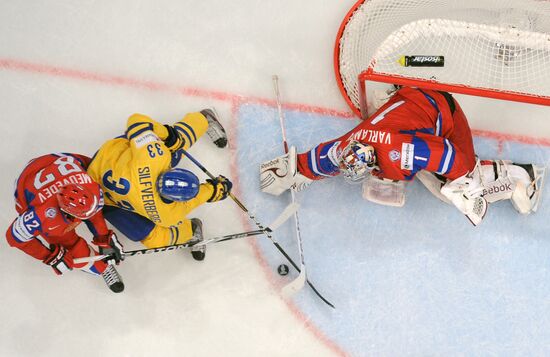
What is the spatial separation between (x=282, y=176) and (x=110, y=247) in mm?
1066

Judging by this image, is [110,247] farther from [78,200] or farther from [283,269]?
[283,269]

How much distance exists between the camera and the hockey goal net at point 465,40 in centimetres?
349

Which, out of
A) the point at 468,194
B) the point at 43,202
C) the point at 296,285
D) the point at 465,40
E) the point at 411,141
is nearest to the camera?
the point at 43,202

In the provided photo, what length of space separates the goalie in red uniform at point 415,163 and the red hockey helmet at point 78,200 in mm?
1141

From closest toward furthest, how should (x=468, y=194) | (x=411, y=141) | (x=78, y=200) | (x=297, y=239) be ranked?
(x=78, y=200) < (x=411, y=141) < (x=468, y=194) < (x=297, y=239)

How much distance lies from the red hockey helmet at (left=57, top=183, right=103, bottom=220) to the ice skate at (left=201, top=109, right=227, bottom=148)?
0.99 meters

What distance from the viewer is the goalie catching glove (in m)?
3.57

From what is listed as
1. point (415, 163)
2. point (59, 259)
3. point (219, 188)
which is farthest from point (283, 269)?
point (59, 259)

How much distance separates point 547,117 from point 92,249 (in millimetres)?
2912

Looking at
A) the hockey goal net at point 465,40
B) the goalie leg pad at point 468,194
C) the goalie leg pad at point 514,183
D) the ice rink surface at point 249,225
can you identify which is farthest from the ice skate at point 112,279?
the goalie leg pad at point 514,183

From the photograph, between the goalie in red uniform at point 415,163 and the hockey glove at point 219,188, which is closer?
the goalie in red uniform at point 415,163

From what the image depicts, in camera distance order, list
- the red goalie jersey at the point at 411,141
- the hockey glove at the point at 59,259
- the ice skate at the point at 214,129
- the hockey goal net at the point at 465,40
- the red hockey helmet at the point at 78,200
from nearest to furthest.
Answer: the red hockey helmet at the point at 78,200 → the red goalie jersey at the point at 411,141 → the hockey glove at the point at 59,259 → the hockey goal net at the point at 465,40 → the ice skate at the point at 214,129

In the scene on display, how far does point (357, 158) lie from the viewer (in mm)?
3023

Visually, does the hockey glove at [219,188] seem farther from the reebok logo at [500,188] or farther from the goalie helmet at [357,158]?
the reebok logo at [500,188]
